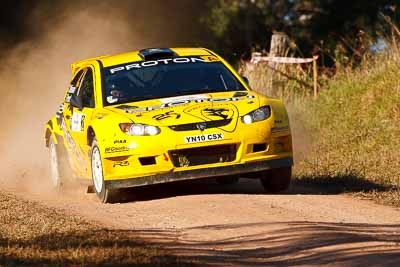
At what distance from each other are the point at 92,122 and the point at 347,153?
17.3 feet

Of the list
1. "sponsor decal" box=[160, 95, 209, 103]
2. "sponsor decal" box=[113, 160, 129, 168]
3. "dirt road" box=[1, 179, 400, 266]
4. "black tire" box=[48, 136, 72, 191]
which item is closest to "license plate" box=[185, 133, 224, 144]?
"dirt road" box=[1, 179, 400, 266]

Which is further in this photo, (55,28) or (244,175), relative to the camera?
(55,28)

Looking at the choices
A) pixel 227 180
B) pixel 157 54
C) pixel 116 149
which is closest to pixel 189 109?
pixel 116 149

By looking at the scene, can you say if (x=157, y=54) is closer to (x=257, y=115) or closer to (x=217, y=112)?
(x=217, y=112)

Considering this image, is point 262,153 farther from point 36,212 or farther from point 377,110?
point 377,110

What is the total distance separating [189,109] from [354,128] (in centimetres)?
700

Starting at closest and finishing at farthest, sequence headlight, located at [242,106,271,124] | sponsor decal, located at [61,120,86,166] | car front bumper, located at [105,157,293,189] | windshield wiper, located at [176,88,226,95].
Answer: car front bumper, located at [105,157,293,189] → headlight, located at [242,106,271,124] → windshield wiper, located at [176,88,226,95] → sponsor decal, located at [61,120,86,166]

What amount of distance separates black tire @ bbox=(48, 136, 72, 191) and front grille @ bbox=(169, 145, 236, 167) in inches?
101

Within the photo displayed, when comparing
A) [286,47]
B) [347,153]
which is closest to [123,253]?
[347,153]

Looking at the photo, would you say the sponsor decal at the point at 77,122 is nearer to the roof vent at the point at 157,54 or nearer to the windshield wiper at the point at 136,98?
the windshield wiper at the point at 136,98

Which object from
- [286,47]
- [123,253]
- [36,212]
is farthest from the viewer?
[286,47]

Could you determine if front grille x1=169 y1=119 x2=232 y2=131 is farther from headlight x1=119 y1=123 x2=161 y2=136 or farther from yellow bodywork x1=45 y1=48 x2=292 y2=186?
headlight x1=119 y1=123 x2=161 y2=136

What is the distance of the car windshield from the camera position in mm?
13609

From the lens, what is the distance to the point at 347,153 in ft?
56.6
